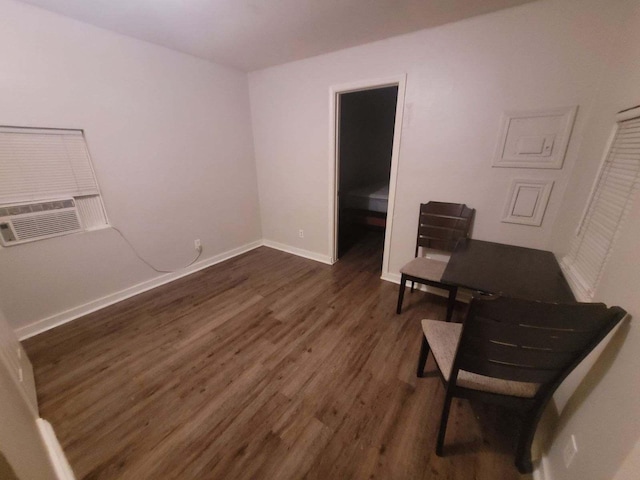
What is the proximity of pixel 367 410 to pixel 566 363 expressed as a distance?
98 cm

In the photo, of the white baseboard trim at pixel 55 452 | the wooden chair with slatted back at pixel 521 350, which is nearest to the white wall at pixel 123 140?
the white baseboard trim at pixel 55 452

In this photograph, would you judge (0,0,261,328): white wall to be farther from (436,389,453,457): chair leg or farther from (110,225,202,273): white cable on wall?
(436,389,453,457): chair leg

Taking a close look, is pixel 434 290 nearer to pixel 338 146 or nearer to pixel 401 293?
pixel 401 293

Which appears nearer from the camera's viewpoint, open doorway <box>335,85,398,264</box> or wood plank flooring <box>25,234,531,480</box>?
wood plank flooring <box>25,234,531,480</box>

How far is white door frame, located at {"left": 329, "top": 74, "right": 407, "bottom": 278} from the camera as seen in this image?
7.41 ft

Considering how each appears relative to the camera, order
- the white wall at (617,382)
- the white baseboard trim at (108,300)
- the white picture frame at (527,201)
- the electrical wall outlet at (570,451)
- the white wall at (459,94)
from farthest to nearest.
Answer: the white baseboard trim at (108,300) < the white picture frame at (527,201) < the white wall at (459,94) < the electrical wall outlet at (570,451) < the white wall at (617,382)

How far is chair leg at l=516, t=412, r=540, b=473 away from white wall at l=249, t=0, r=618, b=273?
1.44 m

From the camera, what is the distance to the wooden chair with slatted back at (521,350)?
798mm

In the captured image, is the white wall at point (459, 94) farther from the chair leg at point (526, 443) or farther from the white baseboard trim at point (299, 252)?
the chair leg at point (526, 443)

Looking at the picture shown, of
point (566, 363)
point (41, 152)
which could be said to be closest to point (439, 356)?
point (566, 363)

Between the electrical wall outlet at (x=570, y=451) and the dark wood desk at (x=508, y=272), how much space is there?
23.3 inches

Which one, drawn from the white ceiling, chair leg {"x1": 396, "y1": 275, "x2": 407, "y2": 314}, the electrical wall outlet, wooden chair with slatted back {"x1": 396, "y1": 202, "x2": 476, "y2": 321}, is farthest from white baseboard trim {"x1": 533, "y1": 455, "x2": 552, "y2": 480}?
the white ceiling

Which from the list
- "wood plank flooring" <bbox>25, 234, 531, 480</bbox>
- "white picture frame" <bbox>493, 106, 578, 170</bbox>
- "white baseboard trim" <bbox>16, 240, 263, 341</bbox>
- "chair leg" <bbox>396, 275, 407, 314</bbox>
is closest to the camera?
"wood plank flooring" <bbox>25, 234, 531, 480</bbox>

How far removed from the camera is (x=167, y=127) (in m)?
2.47
